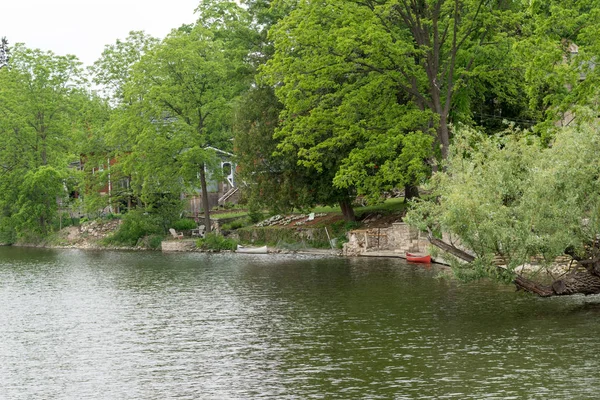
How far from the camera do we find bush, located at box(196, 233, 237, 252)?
59.4 m

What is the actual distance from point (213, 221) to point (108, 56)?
59.7ft

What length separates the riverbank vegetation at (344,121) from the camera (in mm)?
26688

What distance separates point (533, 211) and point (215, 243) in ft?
122

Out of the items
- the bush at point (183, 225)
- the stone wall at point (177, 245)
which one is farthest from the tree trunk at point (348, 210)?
the bush at point (183, 225)

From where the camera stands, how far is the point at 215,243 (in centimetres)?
6003

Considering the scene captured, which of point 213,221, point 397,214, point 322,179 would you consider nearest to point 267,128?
point 322,179

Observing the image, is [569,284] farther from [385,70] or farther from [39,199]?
[39,199]

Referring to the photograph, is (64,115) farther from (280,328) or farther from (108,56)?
(280,328)

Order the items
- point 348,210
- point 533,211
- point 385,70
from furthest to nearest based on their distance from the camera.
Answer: point 348,210 → point 385,70 → point 533,211

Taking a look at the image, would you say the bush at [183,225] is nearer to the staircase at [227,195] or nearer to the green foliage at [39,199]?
the staircase at [227,195]

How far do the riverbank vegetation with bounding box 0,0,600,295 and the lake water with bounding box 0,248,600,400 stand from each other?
283 cm

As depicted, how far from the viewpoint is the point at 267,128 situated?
5544 cm

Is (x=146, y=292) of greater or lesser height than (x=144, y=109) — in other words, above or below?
below

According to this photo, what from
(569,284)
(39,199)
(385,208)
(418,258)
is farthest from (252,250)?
(569,284)
